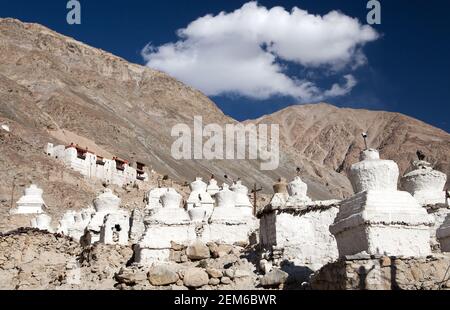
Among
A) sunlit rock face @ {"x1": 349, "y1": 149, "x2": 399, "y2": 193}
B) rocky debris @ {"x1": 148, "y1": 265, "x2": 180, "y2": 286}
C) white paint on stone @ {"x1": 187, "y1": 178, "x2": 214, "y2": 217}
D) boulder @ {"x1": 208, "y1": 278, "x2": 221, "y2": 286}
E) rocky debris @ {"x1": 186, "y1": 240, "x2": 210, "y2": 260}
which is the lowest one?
boulder @ {"x1": 208, "y1": 278, "x2": 221, "y2": 286}

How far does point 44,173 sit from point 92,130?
39.4 metres

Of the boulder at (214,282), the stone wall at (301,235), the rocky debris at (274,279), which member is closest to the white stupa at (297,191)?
the stone wall at (301,235)

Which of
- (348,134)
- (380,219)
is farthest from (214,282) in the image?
(348,134)

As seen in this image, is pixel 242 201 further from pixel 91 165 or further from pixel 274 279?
pixel 91 165

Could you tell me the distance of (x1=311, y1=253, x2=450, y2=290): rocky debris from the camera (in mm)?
8992

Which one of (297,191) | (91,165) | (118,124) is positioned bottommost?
(297,191)

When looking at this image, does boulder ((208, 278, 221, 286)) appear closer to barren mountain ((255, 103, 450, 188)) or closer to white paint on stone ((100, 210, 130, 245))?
white paint on stone ((100, 210, 130, 245))

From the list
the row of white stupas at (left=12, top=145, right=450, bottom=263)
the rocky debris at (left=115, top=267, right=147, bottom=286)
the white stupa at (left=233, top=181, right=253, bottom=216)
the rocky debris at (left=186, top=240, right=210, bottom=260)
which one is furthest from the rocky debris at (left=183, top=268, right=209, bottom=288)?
the white stupa at (left=233, top=181, right=253, bottom=216)

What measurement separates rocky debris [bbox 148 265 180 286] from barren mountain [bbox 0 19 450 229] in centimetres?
2259

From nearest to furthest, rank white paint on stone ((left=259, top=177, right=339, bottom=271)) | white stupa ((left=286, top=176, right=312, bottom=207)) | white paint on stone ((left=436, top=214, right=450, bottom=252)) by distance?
white paint on stone ((left=436, top=214, right=450, bottom=252)) → white paint on stone ((left=259, top=177, right=339, bottom=271)) → white stupa ((left=286, top=176, right=312, bottom=207))

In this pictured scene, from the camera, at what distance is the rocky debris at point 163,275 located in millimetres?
13609

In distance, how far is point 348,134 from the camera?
173 m

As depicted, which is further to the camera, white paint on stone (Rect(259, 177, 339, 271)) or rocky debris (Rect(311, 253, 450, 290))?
white paint on stone (Rect(259, 177, 339, 271))

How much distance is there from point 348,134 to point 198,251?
533 ft
